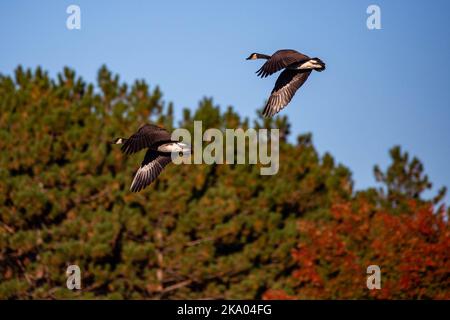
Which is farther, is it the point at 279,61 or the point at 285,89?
the point at 285,89

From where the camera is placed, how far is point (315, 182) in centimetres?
3878

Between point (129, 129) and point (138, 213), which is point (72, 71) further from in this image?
point (138, 213)

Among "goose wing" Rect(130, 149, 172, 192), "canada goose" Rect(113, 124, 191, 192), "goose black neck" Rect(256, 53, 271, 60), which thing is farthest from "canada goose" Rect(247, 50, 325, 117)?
"goose wing" Rect(130, 149, 172, 192)

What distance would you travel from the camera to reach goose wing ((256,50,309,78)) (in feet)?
54.9

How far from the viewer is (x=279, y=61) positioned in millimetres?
17000

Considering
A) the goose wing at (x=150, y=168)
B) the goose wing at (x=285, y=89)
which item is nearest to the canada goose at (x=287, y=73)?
the goose wing at (x=285, y=89)

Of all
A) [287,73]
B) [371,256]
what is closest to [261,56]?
Result: [287,73]

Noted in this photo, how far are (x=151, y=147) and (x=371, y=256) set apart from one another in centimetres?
1580

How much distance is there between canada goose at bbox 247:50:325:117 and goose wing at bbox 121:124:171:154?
1758mm

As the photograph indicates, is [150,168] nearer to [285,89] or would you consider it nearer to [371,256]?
[285,89]

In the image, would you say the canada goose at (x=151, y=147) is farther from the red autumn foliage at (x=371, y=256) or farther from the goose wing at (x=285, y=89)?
the red autumn foliage at (x=371, y=256)

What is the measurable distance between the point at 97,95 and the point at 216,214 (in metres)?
7.29
